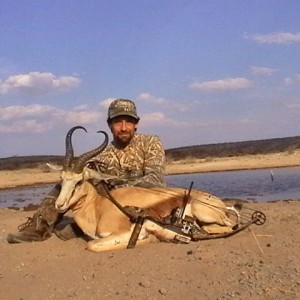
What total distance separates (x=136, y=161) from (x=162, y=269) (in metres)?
3.20

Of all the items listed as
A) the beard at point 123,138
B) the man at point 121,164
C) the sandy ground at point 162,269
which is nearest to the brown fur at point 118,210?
the sandy ground at point 162,269

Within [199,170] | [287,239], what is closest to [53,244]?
[287,239]

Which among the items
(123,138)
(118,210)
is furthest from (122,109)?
(118,210)

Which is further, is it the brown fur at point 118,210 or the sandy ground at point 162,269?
the brown fur at point 118,210

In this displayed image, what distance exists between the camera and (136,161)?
31.2 ft

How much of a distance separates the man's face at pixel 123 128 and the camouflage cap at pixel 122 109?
97 millimetres

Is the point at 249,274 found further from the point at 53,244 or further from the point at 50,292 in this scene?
the point at 53,244

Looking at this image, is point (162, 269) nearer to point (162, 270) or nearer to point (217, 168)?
point (162, 270)

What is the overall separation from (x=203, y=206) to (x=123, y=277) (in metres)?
2.40

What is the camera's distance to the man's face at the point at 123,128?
9414mm

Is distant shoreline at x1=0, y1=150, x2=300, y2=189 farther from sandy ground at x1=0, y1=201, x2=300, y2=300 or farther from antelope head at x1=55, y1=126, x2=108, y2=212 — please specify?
sandy ground at x1=0, y1=201, x2=300, y2=300

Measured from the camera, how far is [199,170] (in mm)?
40531

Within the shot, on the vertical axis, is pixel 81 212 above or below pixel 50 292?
above

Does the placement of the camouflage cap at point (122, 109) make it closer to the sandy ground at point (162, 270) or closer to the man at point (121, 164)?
the man at point (121, 164)
